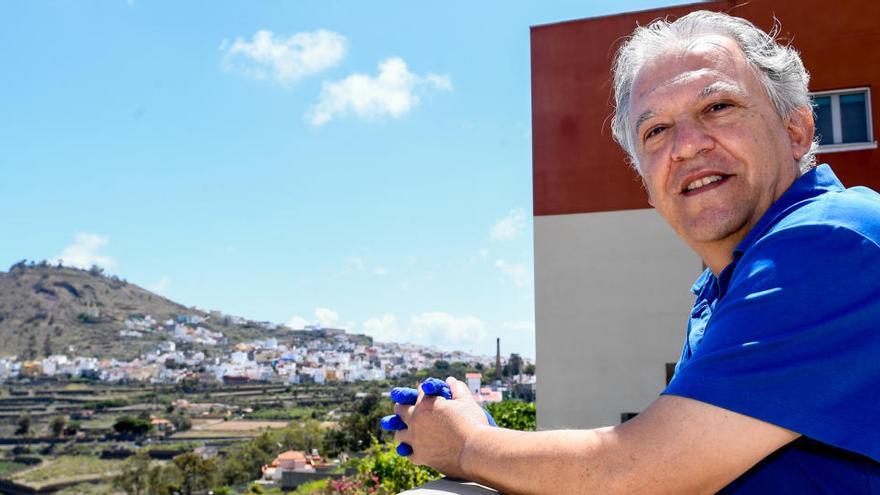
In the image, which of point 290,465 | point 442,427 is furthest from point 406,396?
point 290,465

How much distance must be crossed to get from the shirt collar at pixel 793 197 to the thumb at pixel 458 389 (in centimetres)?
44

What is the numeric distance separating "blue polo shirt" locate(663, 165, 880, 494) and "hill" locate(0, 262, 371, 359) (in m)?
119

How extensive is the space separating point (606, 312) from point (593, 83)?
3.06m

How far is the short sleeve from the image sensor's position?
0.74m

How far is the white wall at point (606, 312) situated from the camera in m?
8.88

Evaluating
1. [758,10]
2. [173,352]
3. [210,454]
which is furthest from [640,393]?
[173,352]

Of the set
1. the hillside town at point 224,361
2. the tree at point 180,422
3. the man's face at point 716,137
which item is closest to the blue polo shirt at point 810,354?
the man's face at point 716,137

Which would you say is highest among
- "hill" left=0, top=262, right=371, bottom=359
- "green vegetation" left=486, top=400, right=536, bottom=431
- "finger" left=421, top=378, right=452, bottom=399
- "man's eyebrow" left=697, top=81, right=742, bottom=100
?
"hill" left=0, top=262, right=371, bottom=359

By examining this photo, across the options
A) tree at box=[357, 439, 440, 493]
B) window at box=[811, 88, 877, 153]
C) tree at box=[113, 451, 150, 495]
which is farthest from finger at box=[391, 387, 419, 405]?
tree at box=[113, 451, 150, 495]

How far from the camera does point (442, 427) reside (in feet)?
3.32

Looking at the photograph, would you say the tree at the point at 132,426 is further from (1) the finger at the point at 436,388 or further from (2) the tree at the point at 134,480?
(1) the finger at the point at 436,388

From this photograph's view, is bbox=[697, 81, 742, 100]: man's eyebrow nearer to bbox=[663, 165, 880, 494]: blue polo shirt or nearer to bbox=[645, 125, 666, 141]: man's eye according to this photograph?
bbox=[645, 125, 666, 141]: man's eye

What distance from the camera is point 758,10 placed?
344 inches

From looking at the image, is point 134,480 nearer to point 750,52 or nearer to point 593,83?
point 593,83
